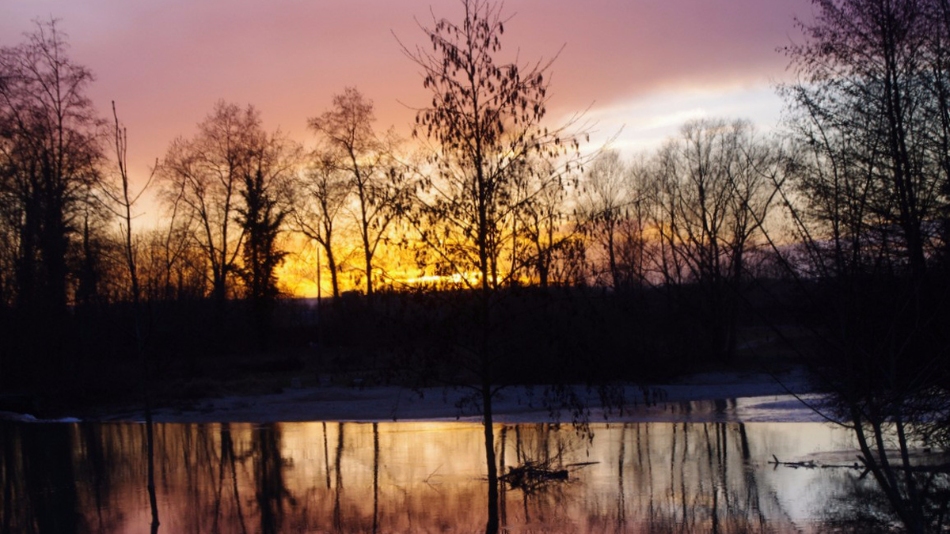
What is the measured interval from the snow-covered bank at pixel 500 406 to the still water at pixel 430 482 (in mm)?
2988

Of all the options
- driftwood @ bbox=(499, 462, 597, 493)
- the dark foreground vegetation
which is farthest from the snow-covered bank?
driftwood @ bbox=(499, 462, 597, 493)

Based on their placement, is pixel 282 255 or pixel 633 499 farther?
pixel 282 255

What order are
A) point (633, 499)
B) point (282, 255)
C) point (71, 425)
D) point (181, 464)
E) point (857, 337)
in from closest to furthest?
point (857, 337), point (633, 499), point (181, 464), point (71, 425), point (282, 255)

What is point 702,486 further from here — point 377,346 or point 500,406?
point 500,406

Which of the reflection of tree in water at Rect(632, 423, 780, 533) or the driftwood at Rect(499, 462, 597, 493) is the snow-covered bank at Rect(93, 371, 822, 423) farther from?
the driftwood at Rect(499, 462, 597, 493)

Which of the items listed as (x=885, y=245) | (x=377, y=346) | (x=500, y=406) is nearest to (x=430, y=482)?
(x=377, y=346)

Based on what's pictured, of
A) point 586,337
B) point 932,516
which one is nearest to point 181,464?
point 586,337

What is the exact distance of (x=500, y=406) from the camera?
32.3 m

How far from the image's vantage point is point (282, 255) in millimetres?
58531

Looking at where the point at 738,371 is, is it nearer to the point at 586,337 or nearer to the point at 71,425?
the point at 71,425

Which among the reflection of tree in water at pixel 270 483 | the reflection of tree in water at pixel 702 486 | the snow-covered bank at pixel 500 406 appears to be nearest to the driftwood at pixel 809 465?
the reflection of tree in water at pixel 702 486

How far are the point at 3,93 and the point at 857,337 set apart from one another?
37637 millimetres

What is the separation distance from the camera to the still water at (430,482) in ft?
42.1

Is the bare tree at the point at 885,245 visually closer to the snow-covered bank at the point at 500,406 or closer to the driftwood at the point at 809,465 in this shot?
the driftwood at the point at 809,465
